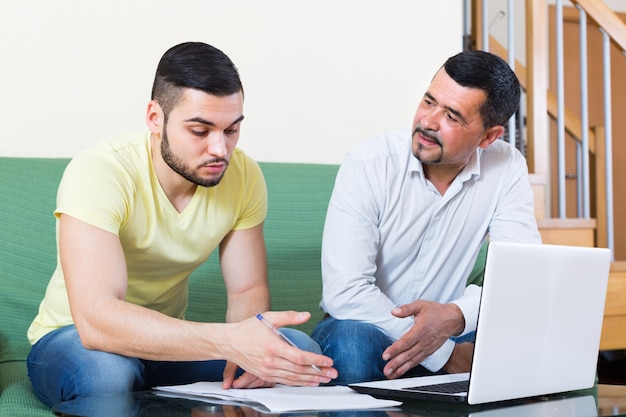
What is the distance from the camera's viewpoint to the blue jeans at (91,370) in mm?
1361

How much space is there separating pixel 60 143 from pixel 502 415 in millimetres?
1628

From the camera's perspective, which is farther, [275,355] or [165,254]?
[165,254]

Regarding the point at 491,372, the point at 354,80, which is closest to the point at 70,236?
the point at 491,372

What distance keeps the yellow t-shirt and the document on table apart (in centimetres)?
37

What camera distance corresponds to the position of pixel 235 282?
1.71 m

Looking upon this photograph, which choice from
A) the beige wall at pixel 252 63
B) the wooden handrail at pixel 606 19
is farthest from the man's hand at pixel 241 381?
the wooden handrail at pixel 606 19

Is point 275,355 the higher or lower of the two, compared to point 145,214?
lower

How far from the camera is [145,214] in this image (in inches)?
61.6

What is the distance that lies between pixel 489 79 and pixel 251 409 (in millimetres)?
1081

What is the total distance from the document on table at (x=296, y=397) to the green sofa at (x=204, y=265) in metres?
0.55

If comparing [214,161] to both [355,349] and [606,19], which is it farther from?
[606,19]

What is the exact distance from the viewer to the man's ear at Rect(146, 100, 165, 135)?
154 cm

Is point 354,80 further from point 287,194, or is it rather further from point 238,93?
point 238,93

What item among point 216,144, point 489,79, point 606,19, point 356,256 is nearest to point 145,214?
point 216,144
